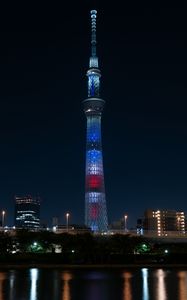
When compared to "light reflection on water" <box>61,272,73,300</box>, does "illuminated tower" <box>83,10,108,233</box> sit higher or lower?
higher

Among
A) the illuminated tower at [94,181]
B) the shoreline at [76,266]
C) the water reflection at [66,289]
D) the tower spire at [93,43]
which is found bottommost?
the water reflection at [66,289]

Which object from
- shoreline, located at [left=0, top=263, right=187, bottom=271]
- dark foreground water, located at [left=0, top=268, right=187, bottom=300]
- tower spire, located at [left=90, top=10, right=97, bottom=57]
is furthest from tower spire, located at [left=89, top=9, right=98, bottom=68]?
dark foreground water, located at [left=0, top=268, right=187, bottom=300]

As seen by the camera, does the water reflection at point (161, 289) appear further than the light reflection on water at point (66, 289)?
Yes

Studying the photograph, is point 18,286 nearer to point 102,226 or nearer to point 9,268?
point 9,268

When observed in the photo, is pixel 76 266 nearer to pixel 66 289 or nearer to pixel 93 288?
pixel 93 288

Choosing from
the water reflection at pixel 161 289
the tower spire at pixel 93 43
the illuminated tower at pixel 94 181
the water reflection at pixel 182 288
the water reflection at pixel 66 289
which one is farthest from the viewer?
the tower spire at pixel 93 43

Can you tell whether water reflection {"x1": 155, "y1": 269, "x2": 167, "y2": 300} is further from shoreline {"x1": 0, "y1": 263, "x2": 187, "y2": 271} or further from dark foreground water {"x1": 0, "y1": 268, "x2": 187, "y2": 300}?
shoreline {"x1": 0, "y1": 263, "x2": 187, "y2": 271}

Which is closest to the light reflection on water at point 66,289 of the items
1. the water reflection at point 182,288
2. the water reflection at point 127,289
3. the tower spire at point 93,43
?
the water reflection at point 127,289

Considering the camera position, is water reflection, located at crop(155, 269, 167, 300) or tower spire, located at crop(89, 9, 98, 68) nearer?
water reflection, located at crop(155, 269, 167, 300)

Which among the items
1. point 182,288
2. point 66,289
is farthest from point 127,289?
point 66,289

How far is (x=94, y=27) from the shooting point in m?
167

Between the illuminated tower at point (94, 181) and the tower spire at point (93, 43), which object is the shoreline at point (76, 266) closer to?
the illuminated tower at point (94, 181)

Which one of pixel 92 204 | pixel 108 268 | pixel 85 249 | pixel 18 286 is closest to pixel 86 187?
pixel 92 204

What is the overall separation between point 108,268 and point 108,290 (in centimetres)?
2885
